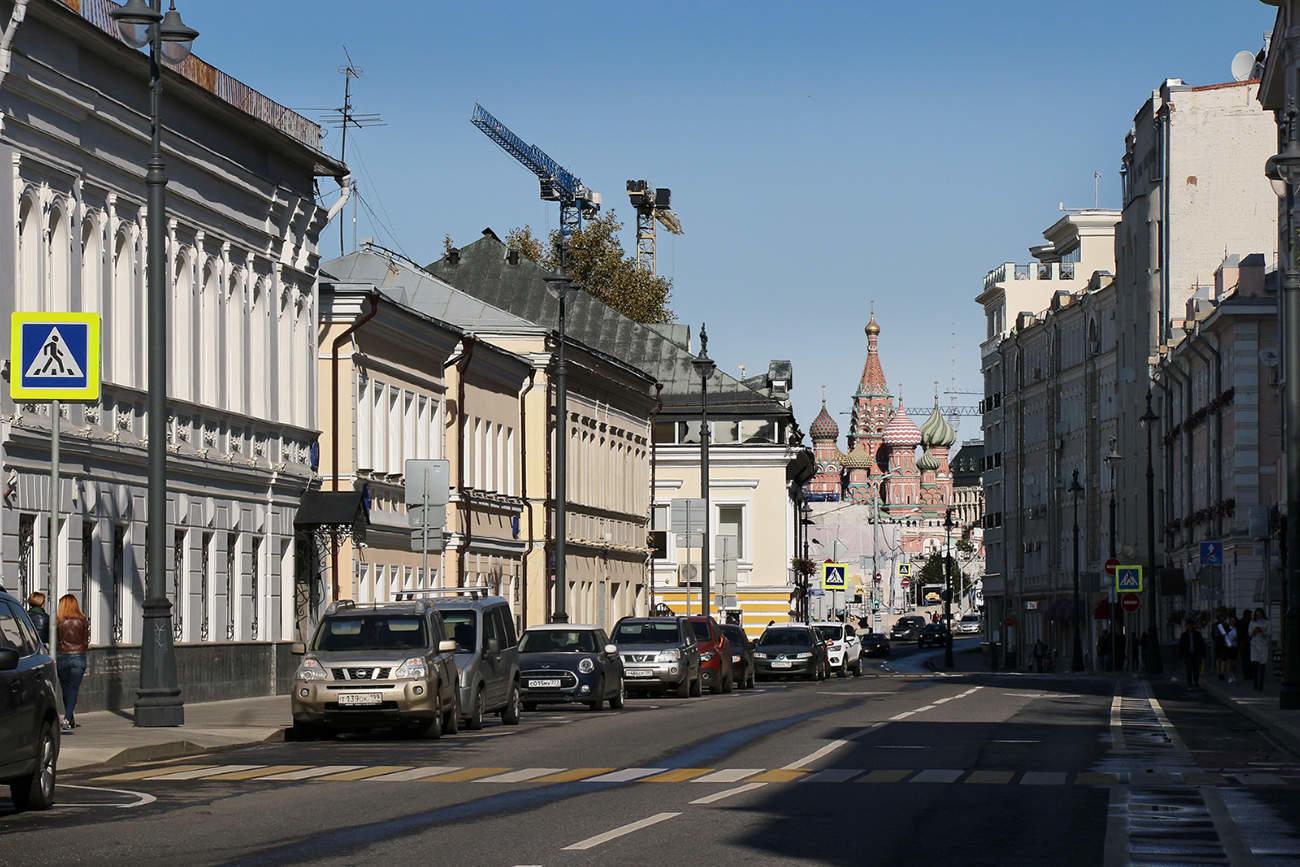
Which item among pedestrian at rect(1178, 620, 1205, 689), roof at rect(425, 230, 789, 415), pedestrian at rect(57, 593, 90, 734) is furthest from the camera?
roof at rect(425, 230, 789, 415)

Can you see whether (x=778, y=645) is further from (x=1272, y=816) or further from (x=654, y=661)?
(x=1272, y=816)

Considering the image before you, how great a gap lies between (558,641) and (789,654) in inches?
926

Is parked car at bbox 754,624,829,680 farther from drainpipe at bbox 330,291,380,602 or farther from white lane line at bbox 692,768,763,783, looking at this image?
white lane line at bbox 692,768,763,783

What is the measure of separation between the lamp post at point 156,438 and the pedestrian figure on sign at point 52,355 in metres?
2.73

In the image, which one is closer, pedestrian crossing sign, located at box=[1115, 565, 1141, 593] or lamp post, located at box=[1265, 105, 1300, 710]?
lamp post, located at box=[1265, 105, 1300, 710]

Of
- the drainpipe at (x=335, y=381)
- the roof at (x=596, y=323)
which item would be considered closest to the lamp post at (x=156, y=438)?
the drainpipe at (x=335, y=381)

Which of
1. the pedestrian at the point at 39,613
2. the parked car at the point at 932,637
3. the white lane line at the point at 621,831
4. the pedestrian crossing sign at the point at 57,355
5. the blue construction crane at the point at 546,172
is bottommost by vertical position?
the parked car at the point at 932,637

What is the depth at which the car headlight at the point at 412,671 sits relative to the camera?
92.1 ft

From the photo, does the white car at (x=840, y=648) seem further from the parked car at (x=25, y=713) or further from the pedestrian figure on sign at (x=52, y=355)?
the parked car at (x=25, y=713)

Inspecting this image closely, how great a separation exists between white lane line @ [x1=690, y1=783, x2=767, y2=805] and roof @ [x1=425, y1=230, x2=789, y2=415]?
63197 millimetres

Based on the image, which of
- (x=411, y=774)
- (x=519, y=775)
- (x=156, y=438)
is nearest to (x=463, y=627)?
(x=156, y=438)

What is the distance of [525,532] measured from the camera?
6612 centimetres

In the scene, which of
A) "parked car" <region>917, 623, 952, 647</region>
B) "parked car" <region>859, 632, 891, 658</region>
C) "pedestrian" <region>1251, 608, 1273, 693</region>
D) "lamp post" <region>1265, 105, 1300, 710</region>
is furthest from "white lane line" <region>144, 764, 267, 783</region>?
"parked car" <region>917, 623, 952, 647</region>

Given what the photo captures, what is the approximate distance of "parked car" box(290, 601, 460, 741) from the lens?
2798cm
